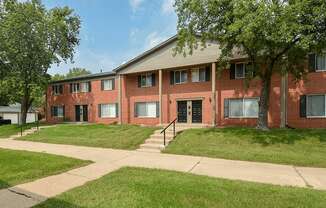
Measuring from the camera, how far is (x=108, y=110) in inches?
1054

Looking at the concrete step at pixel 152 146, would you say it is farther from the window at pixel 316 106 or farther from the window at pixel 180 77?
the window at pixel 316 106

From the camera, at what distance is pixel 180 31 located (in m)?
15.7

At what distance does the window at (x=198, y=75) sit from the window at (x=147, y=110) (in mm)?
4152

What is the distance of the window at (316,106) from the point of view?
16375mm

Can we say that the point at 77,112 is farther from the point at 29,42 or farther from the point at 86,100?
the point at 29,42

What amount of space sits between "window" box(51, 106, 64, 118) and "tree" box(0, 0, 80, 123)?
2.73 metres

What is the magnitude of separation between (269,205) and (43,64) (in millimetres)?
29050

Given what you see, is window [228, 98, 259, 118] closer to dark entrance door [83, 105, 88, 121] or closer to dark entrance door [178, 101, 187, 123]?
dark entrance door [178, 101, 187, 123]

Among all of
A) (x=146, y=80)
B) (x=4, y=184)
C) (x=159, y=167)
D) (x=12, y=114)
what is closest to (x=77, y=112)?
(x=146, y=80)

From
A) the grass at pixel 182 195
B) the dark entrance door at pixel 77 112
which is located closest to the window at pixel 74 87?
the dark entrance door at pixel 77 112

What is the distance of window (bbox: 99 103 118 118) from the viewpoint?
2625 centimetres

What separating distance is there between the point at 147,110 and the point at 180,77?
Answer: 4.31 m

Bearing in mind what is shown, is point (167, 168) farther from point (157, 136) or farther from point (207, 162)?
point (157, 136)

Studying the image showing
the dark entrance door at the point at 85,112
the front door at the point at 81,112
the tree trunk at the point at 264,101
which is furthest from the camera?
the front door at the point at 81,112
